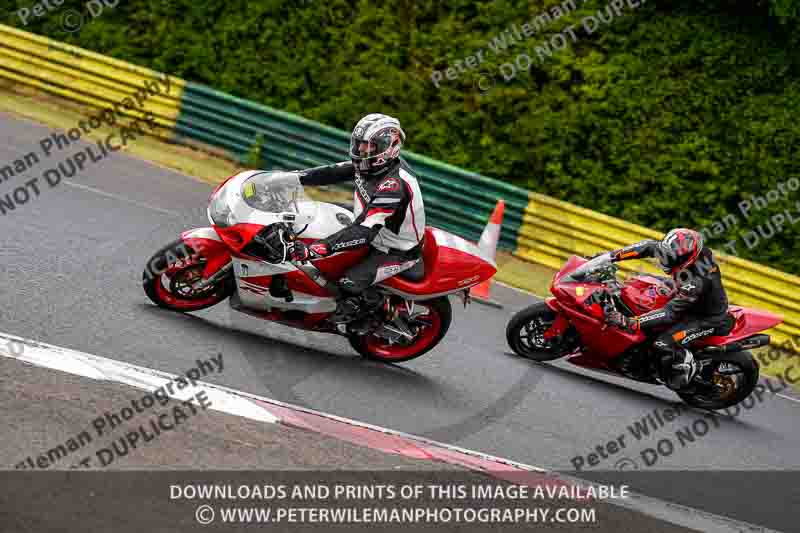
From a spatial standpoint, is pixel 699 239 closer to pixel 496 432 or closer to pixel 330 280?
pixel 496 432

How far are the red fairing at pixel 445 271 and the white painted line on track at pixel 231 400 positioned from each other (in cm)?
141

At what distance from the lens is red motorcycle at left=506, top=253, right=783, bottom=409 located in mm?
9836

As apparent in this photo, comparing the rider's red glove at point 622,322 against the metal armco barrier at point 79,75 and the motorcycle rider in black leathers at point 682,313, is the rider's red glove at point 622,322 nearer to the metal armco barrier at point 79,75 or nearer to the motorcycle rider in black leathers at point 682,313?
the motorcycle rider in black leathers at point 682,313

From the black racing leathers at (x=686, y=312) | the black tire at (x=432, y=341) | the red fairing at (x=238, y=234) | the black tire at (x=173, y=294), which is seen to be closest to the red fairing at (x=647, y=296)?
the black racing leathers at (x=686, y=312)

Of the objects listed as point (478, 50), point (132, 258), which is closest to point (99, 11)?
point (478, 50)

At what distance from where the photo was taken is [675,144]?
53.3 ft

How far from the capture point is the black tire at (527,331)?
33.1ft

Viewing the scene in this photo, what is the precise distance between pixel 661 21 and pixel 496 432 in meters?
10.9

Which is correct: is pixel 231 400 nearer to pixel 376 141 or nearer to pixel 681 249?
pixel 376 141

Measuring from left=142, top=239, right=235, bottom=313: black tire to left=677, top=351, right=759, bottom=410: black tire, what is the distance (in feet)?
16.2

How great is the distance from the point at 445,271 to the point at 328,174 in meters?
1.45

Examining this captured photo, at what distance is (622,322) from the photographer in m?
9.84

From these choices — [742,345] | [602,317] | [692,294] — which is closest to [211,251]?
[602,317]

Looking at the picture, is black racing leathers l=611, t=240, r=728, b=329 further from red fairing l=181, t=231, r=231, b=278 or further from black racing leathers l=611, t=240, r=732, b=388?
red fairing l=181, t=231, r=231, b=278
